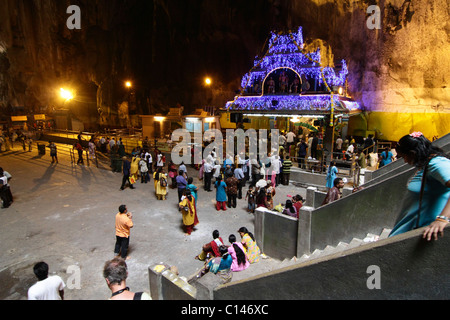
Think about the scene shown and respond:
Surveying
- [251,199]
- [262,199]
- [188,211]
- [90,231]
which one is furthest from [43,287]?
[251,199]

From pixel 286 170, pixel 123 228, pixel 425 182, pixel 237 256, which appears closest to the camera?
pixel 425 182

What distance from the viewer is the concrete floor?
621cm

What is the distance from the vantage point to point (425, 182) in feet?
8.56

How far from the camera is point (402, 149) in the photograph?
2711 millimetres

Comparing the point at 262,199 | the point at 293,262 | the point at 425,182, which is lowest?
the point at 293,262

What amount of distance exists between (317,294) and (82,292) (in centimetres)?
503

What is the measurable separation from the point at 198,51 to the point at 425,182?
33.5 m

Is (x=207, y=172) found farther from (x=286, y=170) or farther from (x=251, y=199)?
(x=286, y=170)

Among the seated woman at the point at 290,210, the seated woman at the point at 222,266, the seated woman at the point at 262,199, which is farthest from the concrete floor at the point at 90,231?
the seated woman at the point at 290,210

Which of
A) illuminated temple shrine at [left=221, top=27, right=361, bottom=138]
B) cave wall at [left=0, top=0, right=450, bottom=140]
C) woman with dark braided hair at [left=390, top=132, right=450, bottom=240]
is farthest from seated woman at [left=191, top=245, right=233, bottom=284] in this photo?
cave wall at [left=0, top=0, right=450, bottom=140]

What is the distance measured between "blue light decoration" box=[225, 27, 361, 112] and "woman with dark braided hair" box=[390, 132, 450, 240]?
12.3 metres

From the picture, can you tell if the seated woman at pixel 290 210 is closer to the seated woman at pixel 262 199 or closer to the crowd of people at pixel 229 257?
the seated woman at pixel 262 199
